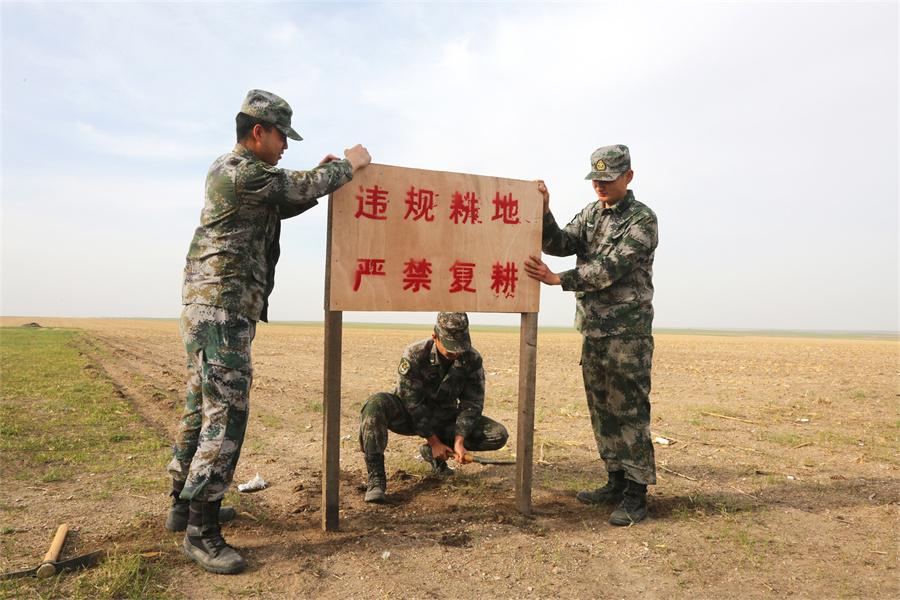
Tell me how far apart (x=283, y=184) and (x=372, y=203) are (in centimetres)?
74

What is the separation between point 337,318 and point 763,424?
23.6 feet

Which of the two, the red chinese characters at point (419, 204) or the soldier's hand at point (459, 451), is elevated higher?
the red chinese characters at point (419, 204)

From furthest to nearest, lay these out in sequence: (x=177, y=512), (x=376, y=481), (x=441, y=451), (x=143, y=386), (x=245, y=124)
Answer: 1. (x=143, y=386)
2. (x=441, y=451)
3. (x=376, y=481)
4. (x=177, y=512)
5. (x=245, y=124)

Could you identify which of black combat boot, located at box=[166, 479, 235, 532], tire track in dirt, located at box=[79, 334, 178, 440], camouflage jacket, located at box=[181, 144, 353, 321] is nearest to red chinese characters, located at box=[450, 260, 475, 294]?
camouflage jacket, located at box=[181, 144, 353, 321]

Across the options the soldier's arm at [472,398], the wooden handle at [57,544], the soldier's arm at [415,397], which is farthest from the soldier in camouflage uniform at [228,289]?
the soldier's arm at [472,398]

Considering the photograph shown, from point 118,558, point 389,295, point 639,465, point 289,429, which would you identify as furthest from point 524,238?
point 289,429

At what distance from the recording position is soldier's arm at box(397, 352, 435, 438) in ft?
17.0

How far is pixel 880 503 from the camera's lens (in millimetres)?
4879

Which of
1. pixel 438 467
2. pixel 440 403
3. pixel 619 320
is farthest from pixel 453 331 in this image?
pixel 438 467

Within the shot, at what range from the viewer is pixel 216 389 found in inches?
134

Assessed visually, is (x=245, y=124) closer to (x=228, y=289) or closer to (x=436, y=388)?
(x=228, y=289)

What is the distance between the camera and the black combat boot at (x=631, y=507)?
427cm

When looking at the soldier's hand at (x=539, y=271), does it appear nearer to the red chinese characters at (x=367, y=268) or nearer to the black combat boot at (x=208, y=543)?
the red chinese characters at (x=367, y=268)

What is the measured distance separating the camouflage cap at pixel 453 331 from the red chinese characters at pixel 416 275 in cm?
76
